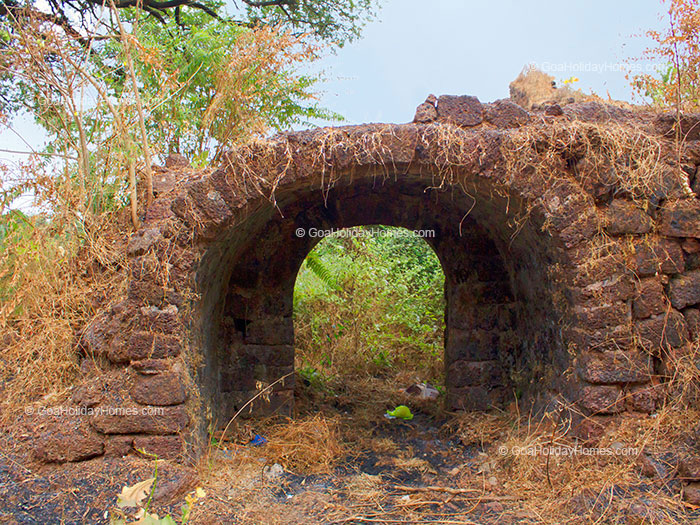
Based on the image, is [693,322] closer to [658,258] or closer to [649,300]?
[649,300]

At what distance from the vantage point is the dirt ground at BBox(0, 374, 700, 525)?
3275 millimetres

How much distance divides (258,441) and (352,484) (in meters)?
1.28

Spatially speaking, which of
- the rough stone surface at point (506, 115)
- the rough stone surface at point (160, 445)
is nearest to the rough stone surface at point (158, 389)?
the rough stone surface at point (160, 445)

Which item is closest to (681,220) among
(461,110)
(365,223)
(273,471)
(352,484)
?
(461,110)

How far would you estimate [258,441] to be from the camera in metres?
5.07

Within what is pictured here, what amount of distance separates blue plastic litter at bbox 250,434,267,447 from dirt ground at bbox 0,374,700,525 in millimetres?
58

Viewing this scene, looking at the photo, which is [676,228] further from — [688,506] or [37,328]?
[37,328]

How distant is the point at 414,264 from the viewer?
1134cm

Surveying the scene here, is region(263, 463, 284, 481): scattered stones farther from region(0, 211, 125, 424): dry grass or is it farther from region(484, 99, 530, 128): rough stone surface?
region(484, 99, 530, 128): rough stone surface

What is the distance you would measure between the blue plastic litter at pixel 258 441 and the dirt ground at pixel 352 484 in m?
0.06

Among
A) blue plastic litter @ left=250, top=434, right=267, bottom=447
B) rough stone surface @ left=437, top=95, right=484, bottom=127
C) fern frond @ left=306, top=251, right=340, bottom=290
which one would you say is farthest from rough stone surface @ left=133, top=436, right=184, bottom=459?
fern frond @ left=306, top=251, right=340, bottom=290

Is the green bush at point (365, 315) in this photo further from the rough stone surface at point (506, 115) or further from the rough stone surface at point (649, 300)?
the rough stone surface at point (506, 115)

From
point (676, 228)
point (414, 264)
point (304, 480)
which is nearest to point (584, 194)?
point (676, 228)

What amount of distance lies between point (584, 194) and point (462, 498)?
2.39 m
